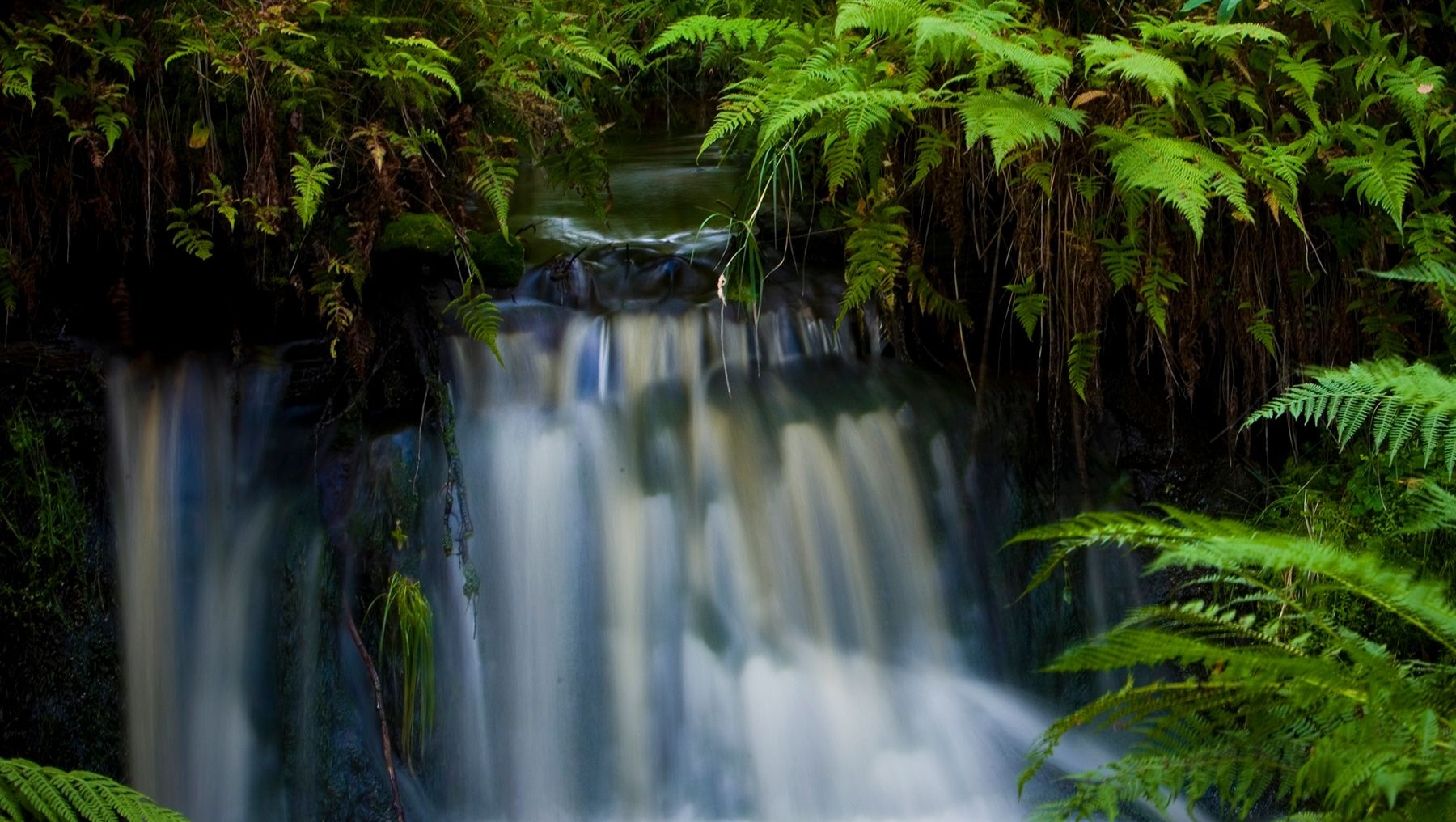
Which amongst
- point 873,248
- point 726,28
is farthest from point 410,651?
point 726,28

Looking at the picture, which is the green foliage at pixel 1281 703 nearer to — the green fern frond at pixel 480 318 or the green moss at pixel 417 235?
the green fern frond at pixel 480 318

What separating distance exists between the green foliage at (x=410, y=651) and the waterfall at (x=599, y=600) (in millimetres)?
64

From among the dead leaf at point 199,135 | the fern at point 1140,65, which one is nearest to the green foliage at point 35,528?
the dead leaf at point 199,135

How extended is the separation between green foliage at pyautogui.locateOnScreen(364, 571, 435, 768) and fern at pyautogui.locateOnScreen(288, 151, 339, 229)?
1095 mm

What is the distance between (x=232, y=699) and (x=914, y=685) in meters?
2.18

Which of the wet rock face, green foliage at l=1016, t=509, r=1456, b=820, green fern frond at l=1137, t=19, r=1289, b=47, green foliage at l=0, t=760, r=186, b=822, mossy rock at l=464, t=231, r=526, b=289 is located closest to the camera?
green foliage at l=1016, t=509, r=1456, b=820

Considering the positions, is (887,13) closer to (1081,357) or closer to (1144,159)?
(1144,159)

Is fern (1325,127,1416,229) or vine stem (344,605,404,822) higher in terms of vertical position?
fern (1325,127,1416,229)

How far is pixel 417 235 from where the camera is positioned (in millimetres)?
3533

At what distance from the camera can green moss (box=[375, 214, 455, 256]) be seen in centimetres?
353

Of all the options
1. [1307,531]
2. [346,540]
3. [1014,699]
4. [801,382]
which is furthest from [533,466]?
[1307,531]

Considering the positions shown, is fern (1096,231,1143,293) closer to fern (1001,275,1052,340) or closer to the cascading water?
fern (1001,275,1052,340)

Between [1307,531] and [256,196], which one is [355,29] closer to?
[256,196]

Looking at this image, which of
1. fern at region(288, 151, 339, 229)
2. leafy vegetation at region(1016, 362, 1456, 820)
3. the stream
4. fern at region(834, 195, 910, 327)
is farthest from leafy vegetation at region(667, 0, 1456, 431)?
leafy vegetation at region(1016, 362, 1456, 820)
